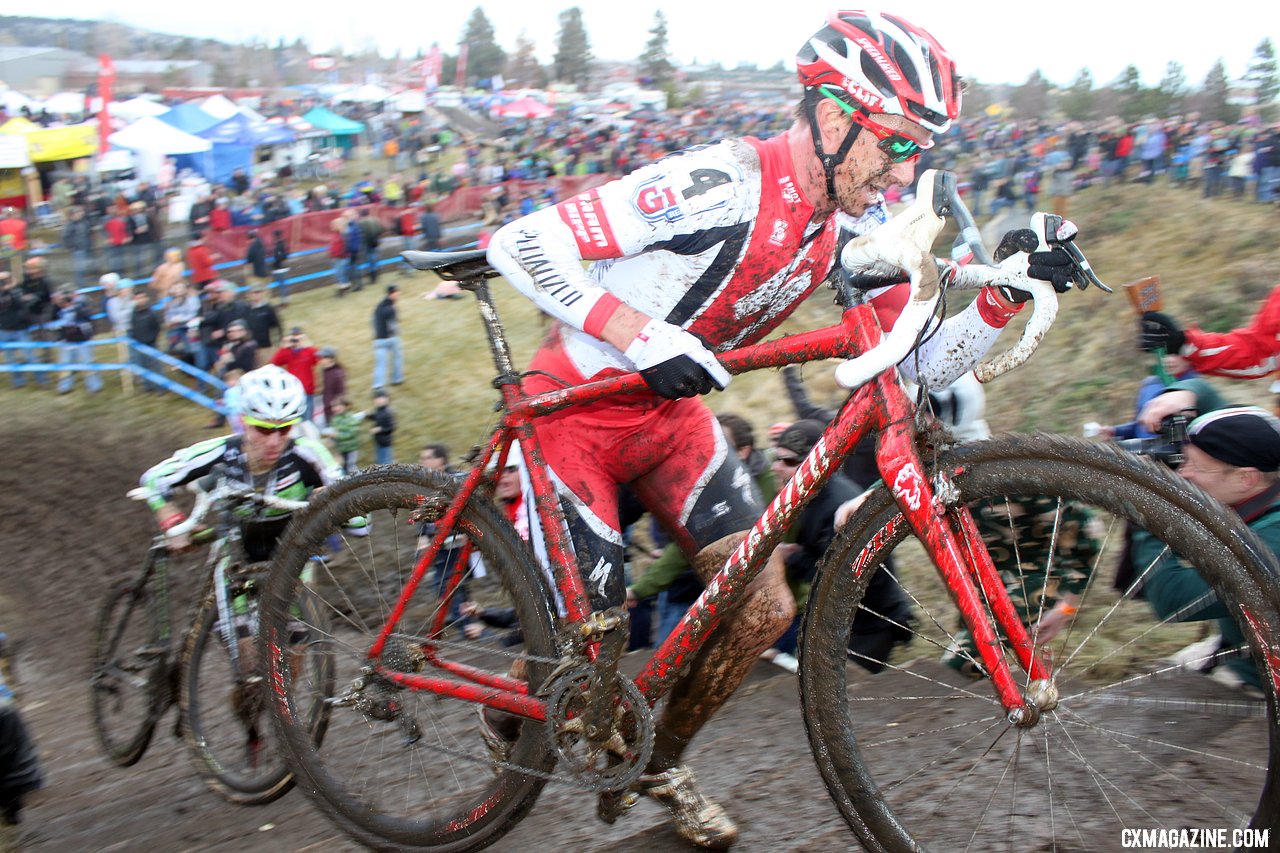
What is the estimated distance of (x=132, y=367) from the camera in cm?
1595

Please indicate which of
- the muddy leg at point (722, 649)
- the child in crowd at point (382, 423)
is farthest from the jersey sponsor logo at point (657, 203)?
the child in crowd at point (382, 423)

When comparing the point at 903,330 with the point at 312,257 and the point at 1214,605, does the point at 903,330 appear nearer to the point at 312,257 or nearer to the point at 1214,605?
the point at 1214,605

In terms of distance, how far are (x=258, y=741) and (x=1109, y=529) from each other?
398 cm

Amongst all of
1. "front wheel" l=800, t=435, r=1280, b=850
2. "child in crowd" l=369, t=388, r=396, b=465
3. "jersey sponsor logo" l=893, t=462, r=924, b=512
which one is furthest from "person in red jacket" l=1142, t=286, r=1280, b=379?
"child in crowd" l=369, t=388, r=396, b=465

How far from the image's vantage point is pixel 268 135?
1332 inches

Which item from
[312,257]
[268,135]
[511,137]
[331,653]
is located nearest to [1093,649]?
[331,653]

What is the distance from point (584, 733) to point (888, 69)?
213cm

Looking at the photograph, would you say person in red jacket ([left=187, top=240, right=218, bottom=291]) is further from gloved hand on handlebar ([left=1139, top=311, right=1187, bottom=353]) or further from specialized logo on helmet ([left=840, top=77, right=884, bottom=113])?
specialized logo on helmet ([left=840, top=77, right=884, bottom=113])

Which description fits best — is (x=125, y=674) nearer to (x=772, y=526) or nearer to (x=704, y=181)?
(x=772, y=526)

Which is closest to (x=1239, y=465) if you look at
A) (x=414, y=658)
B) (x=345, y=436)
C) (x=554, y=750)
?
(x=554, y=750)

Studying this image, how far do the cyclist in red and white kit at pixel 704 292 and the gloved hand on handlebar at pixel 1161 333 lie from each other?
2.76 meters

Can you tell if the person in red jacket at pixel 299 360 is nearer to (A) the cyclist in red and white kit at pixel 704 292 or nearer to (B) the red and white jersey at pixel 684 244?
(A) the cyclist in red and white kit at pixel 704 292

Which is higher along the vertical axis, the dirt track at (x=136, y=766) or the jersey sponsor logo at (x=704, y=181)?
the jersey sponsor logo at (x=704, y=181)

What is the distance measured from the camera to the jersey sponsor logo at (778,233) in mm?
3217
